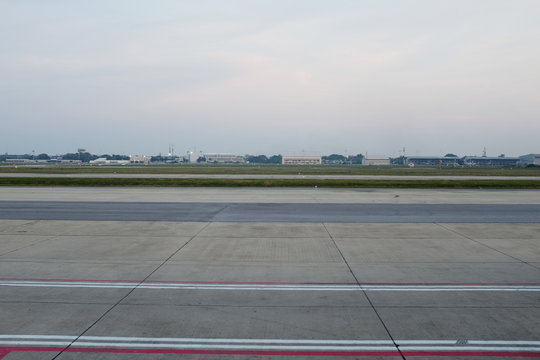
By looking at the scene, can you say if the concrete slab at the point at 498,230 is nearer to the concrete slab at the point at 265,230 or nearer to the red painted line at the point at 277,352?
the concrete slab at the point at 265,230

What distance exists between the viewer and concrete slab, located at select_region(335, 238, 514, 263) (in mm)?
10555

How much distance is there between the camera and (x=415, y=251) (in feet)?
37.6

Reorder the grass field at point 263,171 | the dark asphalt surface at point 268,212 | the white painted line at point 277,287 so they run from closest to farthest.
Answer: the white painted line at point 277,287
the dark asphalt surface at point 268,212
the grass field at point 263,171

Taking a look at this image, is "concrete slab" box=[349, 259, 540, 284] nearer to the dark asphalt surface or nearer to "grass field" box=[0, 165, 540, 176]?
the dark asphalt surface

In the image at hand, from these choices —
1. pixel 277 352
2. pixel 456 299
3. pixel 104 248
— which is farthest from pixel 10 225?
pixel 456 299

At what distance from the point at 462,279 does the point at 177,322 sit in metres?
6.83

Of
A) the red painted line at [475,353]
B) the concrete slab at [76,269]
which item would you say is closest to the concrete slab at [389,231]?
the concrete slab at [76,269]

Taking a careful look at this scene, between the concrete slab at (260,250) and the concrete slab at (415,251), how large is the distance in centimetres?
65

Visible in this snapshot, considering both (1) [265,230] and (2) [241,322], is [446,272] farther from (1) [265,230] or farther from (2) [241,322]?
(1) [265,230]

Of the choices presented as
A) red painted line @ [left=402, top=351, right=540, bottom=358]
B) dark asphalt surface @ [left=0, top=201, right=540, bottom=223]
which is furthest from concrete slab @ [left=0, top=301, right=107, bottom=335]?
dark asphalt surface @ [left=0, top=201, right=540, bottom=223]

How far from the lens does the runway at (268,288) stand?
5586 mm

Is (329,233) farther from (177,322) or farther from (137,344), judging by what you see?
(137,344)

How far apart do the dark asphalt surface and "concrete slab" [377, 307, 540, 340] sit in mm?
10071

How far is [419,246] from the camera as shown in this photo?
39.6 ft
